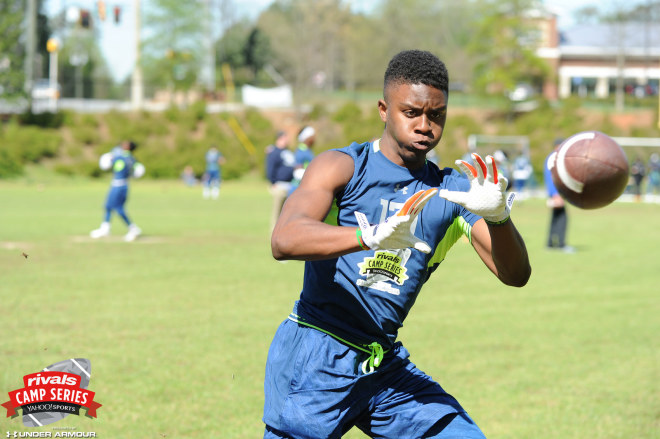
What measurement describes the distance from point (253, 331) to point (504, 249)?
579 centimetres

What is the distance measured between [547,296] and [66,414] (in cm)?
784

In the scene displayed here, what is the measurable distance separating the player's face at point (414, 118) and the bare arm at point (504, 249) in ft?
1.47

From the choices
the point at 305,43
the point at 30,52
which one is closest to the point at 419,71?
the point at 30,52

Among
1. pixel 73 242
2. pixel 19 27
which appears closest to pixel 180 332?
pixel 73 242

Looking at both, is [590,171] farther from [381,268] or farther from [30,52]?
[30,52]

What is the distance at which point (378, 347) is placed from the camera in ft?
12.2

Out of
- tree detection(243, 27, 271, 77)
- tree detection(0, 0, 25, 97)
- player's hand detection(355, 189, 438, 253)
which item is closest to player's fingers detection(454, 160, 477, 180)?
player's hand detection(355, 189, 438, 253)

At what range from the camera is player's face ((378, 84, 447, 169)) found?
3.54 m

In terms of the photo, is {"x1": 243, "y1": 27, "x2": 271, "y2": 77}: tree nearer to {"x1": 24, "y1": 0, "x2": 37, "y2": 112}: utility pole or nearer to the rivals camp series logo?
{"x1": 24, "y1": 0, "x2": 37, "y2": 112}: utility pole

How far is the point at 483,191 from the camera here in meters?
3.18

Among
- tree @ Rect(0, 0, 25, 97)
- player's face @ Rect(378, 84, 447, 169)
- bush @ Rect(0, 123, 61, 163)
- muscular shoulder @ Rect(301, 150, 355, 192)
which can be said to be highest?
tree @ Rect(0, 0, 25, 97)

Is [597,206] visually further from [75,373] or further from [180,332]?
[180,332]

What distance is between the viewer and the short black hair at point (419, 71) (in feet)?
11.7

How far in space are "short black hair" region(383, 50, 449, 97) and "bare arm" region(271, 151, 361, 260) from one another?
43cm
